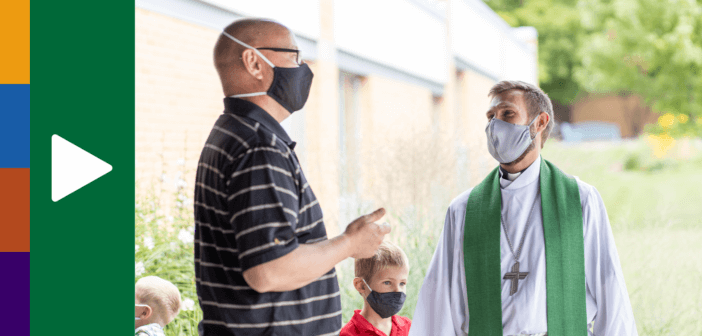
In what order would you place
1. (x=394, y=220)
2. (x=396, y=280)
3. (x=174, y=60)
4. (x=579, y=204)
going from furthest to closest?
1. (x=174, y=60)
2. (x=394, y=220)
3. (x=396, y=280)
4. (x=579, y=204)

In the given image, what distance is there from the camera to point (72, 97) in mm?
1979

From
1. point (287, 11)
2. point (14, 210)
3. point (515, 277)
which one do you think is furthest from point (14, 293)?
point (287, 11)

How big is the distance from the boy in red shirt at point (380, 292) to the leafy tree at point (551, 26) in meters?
18.4

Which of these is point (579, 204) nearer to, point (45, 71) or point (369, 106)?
point (45, 71)

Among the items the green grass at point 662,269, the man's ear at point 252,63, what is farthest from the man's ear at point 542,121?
the green grass at point 662,269

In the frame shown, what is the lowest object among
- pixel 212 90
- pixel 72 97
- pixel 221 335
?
pixel 221 335

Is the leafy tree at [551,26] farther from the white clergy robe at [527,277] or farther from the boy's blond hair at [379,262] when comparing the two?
the white clergy robe at [527,277]

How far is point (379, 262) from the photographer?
8.83 feet

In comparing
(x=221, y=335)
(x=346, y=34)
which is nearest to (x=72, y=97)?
(x=221, y=335)


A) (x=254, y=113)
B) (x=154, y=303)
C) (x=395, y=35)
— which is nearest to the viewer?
(x=254, y=113)

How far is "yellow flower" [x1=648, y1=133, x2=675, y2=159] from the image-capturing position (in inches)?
651

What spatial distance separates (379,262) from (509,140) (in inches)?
32.2

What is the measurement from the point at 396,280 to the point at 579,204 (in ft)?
2.90

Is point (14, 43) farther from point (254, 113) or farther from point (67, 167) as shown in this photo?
point (254, 113)
